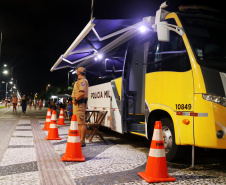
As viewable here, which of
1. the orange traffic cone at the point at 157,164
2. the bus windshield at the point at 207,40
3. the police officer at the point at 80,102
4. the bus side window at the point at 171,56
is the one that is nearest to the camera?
the orange traffic cone at the point at 157,164

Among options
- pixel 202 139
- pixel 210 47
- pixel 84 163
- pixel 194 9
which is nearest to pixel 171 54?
pixel 210 47

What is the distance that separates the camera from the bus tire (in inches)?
216

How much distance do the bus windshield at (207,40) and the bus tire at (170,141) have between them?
1.40 meters

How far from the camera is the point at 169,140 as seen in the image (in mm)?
5660

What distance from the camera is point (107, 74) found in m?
9.38

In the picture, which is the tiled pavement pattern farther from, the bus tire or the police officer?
the police officer

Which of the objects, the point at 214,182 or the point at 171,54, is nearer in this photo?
the point at 214,182

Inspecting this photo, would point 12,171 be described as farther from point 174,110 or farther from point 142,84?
point 142,84

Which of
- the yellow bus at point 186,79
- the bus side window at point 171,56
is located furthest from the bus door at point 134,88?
the bus side window at point 171,56

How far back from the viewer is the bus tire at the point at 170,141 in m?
5.48

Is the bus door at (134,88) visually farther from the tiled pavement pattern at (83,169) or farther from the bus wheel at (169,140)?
the bus wheel at (169,140)

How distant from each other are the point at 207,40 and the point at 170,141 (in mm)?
2173

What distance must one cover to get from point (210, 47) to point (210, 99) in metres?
1.21

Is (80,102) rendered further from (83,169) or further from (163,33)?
(163,33)
